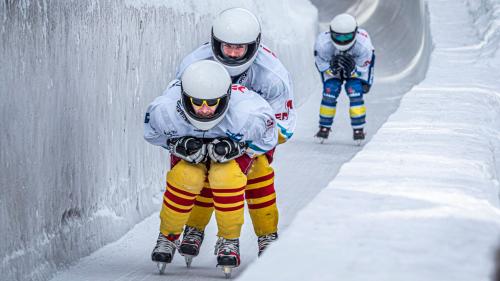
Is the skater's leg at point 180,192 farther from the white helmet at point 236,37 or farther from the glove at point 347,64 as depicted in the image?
the glove at point 347,64

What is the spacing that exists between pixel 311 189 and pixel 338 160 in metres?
1.69

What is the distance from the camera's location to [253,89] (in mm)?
6711

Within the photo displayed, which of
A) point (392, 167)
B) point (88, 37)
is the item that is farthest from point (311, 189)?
point (392, 167)

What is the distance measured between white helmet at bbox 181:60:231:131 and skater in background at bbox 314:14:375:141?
6233 millimetres

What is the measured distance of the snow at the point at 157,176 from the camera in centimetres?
364

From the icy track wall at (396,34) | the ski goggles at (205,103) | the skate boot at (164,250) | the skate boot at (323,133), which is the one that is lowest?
the icy track wall at (396,34)

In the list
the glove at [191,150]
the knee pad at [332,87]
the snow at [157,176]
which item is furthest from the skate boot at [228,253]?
the knee pad at [332,87]

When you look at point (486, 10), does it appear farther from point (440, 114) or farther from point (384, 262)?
point (384, 262)

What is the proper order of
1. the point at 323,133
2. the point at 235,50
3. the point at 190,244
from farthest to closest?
1. the point at 323,133
2. the point at 235,50
3. the point at 190,244

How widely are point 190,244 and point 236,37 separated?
122cm

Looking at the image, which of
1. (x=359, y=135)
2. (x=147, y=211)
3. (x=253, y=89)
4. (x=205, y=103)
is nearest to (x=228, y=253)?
(x=205, y=103)

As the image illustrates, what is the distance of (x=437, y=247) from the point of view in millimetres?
3615

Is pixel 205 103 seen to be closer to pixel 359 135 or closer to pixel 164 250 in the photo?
pixel 164 250

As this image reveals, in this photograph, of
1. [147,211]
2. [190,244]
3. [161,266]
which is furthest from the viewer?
[147,211]
